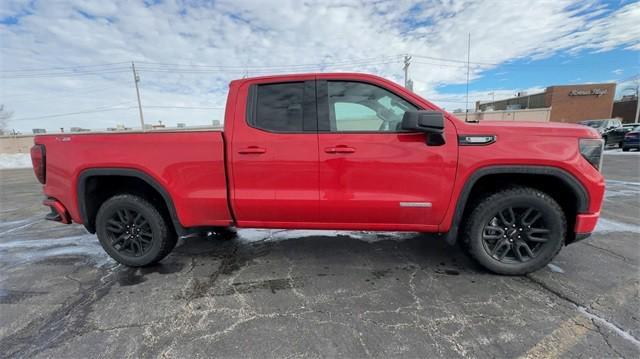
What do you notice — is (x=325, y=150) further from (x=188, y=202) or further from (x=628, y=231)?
(x=628, y=231)

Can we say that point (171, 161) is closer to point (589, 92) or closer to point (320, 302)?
point (320, 302)

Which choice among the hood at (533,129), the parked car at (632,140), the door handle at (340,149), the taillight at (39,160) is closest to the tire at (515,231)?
the hood at (533,129)

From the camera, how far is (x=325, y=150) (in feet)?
8.89

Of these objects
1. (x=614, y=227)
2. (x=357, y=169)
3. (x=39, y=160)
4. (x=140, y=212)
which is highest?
(x=39, y=160)

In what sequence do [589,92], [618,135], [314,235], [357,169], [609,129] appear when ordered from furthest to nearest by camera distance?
[589,92], [609,129], [618,135], [314,235], [357,169]

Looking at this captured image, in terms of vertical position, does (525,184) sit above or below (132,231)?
above

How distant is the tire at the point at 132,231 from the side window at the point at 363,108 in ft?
6.98

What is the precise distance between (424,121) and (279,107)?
137 cm

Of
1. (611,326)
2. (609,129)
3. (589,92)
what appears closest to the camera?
(611,326)

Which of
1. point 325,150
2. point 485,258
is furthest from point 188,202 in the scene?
point 485,258

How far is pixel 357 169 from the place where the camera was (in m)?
2.69

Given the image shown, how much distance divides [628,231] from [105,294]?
636cm

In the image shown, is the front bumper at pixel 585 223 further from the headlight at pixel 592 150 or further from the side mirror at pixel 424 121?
the side mirror at pixel 424 121

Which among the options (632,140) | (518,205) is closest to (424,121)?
(518,205)
